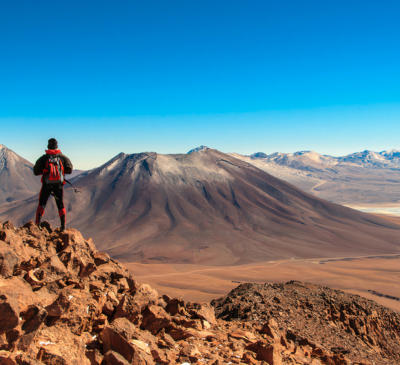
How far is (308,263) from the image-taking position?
4581 cm

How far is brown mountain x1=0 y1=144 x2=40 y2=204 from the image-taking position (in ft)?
423

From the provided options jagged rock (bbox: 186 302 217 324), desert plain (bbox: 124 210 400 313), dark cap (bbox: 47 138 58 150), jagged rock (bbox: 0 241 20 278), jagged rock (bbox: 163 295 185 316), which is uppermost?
dark cap (bbox: 47 138 58 150)

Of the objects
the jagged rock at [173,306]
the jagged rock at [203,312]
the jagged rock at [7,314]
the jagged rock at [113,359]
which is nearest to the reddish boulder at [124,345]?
the jagged rock at [113,359]

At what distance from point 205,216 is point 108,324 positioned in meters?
66.1

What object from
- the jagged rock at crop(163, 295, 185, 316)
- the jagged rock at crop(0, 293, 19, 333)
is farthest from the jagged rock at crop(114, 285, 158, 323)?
the jagged rock at crop(0, 293, 19, 333)

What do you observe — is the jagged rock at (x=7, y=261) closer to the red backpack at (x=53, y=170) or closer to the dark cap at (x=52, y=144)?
the red backpack at (x=53, y=170)

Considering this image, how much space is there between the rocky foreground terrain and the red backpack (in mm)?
1224

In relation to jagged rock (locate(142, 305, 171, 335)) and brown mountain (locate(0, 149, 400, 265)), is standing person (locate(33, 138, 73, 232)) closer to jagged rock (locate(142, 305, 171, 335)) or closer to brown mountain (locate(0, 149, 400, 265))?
jagged rock (locate(142, 305, 171, 335))

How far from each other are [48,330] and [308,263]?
4634cm

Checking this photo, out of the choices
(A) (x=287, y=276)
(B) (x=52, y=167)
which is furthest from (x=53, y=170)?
(A) (x=287, y=276)

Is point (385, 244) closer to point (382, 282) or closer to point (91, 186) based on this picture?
point (382, 282)

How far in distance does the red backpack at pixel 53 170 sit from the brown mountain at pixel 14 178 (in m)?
130

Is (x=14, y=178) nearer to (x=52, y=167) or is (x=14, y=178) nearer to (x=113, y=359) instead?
(x=52, y=167)

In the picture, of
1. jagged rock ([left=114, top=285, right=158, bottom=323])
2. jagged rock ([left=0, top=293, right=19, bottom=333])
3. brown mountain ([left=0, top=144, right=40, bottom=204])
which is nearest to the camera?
jagged rock ([left=0, top=293, right=19, bottom=333])
